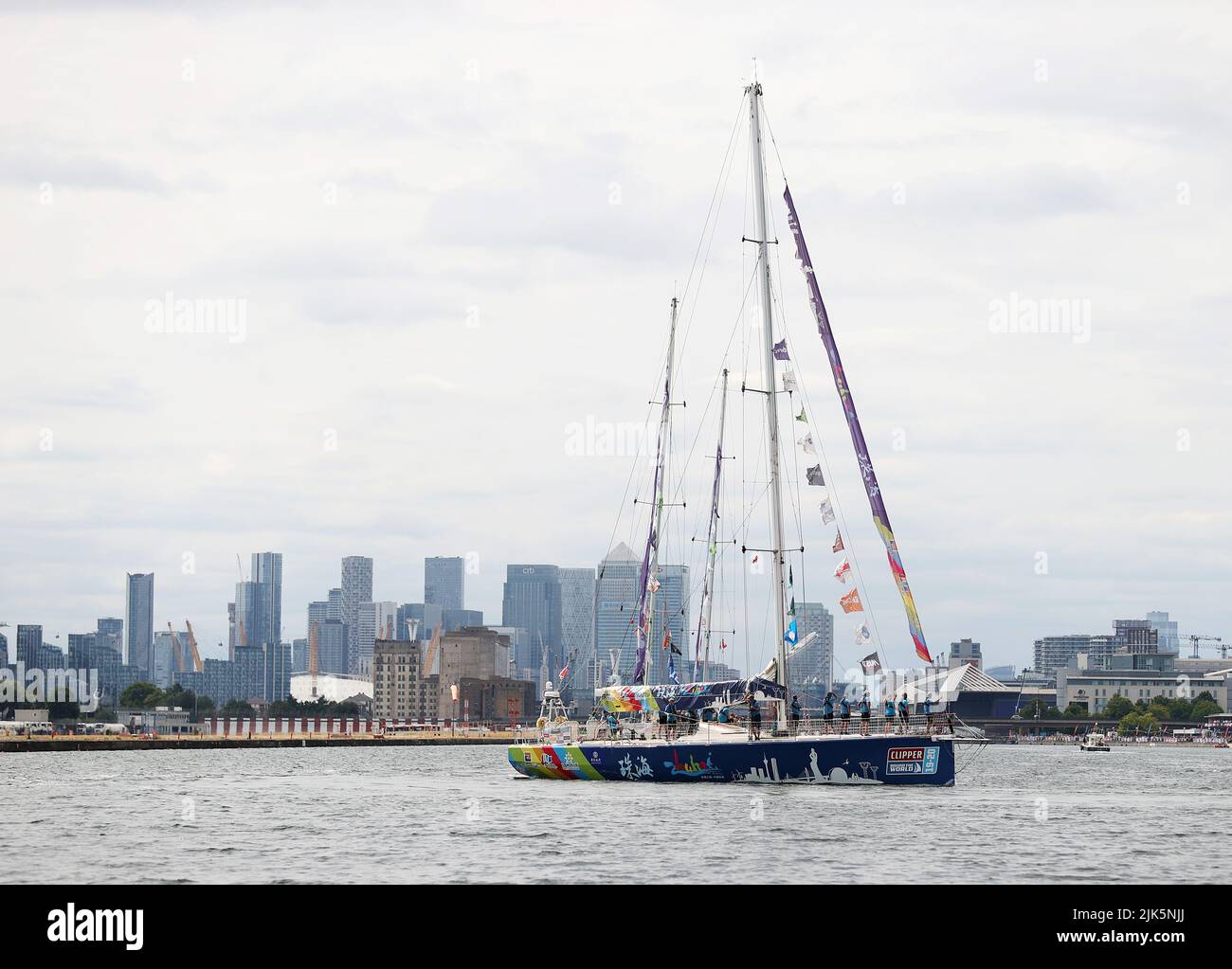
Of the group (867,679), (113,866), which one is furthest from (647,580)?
(113,866)

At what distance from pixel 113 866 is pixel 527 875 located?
31.5 ft

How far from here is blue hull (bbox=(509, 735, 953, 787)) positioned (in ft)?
180

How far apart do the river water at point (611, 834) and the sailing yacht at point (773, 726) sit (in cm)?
97

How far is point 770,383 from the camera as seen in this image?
60.0 meters

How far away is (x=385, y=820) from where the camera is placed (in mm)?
49406

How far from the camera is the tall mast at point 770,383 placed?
5762cm

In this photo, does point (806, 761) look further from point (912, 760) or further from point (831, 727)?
point (912, 760)
